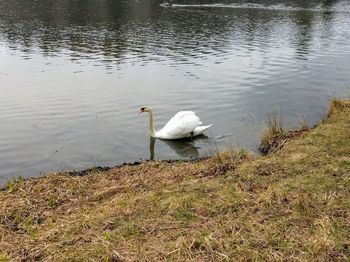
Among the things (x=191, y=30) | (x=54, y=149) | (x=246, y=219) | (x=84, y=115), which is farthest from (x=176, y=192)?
(x=191, y=30)

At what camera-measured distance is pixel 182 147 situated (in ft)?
47.4

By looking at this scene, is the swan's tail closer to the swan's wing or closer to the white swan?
the white swan

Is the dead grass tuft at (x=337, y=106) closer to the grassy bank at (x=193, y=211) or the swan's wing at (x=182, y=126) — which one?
the swan's wing at (x=182, y=126)

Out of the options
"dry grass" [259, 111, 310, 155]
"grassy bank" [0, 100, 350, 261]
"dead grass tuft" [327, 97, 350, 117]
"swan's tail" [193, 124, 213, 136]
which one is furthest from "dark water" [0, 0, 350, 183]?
"grassy bank" [0, 100, 350, 261]

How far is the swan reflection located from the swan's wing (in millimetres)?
237

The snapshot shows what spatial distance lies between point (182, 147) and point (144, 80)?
916 centimetres

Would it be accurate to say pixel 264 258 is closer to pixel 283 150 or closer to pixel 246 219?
pixel 246 219

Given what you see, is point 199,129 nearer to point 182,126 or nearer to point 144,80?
point 182,126

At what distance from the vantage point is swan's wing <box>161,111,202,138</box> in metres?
Result: 14.5

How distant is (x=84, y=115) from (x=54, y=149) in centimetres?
365

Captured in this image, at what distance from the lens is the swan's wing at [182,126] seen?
569 inches

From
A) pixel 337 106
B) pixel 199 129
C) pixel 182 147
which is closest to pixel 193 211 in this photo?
pixel 182 147

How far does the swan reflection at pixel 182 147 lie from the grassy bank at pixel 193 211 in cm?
→ 307

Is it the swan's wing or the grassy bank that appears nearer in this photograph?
the grassy bank
